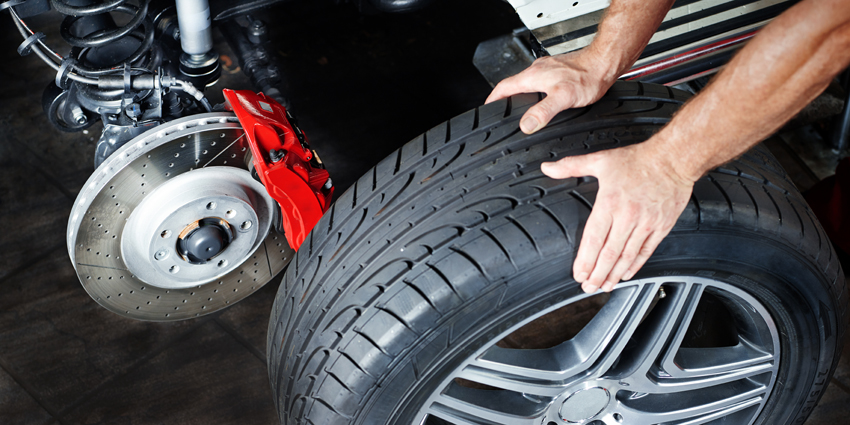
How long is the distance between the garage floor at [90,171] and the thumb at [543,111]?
0.97m

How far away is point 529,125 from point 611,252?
0.26m

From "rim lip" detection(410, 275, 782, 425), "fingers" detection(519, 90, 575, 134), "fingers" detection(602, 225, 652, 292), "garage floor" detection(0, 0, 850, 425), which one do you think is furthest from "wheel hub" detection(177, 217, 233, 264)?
"fingers" detection(602, 225, 652, 292)

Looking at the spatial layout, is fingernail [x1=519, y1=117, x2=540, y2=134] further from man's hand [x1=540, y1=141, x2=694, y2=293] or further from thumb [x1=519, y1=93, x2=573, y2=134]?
man's hand [x1=540, y1=141, x2=694, y2=293]

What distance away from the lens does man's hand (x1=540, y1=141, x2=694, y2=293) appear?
0.98 metres

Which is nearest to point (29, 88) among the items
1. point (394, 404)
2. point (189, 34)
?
point (189, 34)

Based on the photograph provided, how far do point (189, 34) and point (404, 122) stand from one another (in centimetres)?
88

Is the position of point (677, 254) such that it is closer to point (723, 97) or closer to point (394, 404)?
point (723, 97)

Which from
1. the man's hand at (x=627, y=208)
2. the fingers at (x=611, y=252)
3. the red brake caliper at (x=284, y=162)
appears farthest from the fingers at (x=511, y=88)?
the red brake caliper at (x=284, y=162)

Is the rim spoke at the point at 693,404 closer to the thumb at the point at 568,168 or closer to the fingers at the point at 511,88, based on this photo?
the thumb at the point at 568,168

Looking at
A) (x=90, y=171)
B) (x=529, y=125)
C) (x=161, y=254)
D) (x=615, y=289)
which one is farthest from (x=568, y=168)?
(x=90, y=171)

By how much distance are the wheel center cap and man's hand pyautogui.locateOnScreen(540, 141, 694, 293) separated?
0.32 m

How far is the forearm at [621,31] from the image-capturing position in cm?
122

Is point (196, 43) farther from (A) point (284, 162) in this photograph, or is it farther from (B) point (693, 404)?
(B) point (693, 404)

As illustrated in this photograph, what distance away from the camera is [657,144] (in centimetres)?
97
